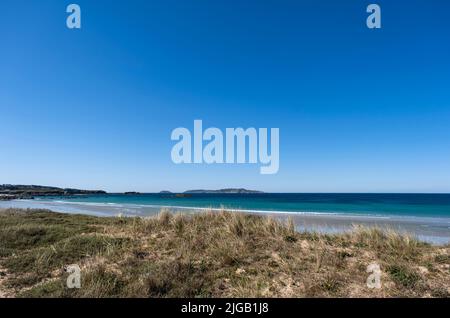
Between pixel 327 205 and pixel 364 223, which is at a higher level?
pixel 364 223

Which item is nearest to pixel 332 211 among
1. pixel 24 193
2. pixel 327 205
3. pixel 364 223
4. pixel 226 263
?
pixel 327 205

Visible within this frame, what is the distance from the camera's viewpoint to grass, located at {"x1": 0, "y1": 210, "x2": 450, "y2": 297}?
505 cm

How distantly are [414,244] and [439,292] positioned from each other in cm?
313

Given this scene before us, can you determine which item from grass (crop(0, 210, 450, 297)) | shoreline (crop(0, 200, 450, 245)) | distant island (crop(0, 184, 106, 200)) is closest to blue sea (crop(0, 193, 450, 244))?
shoreline (crop(0, 200, 450, 245))

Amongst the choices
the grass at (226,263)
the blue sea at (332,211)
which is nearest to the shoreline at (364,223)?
the blue sea at (332,211)

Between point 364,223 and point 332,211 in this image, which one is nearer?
point 364,223

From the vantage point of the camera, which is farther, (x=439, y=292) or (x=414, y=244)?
(x=414, y=244)

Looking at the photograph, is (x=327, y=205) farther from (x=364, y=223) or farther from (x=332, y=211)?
(x=364, y=223)

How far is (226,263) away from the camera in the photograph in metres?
6.47

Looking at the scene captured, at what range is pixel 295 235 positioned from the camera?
898cm
